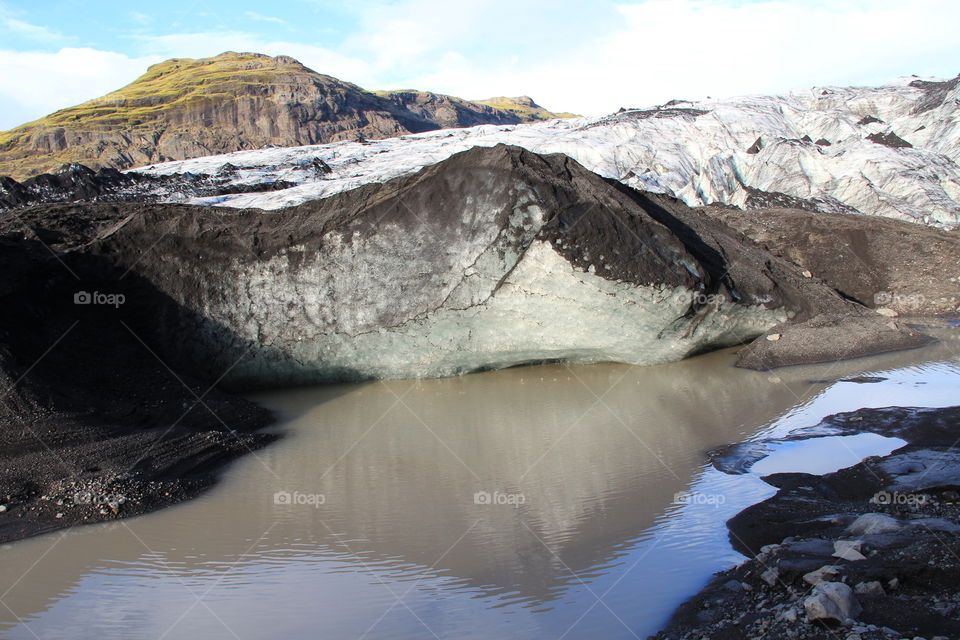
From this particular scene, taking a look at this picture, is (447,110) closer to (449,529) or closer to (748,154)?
(748,154)

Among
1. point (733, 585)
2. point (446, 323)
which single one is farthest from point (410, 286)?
point (733, 585)

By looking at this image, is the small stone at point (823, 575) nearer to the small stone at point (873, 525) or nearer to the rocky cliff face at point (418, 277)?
the small stone at point (873, 525)

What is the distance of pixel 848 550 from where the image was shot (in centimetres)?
355

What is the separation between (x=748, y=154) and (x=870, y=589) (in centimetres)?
2260

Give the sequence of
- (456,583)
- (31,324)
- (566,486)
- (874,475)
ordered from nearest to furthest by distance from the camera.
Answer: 1. (456,583)
2. (874,475)
3. (566,486)
4. (31,324)

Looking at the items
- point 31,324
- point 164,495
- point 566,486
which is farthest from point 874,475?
point 31,324

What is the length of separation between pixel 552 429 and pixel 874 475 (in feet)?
10.1

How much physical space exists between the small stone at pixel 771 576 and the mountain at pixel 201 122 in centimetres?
4294

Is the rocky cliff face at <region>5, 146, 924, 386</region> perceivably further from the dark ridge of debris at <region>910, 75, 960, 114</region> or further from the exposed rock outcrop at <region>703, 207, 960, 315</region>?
the dark ridge of debris at <region>910, 75, 960, 114</region>

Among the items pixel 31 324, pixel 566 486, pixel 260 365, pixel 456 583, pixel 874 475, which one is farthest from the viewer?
pixel 260 365

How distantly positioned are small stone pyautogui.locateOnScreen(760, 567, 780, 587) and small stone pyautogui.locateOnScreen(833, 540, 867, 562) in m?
0.34

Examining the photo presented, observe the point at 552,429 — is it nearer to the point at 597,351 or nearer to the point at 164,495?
the point at 597,351

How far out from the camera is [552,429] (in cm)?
717

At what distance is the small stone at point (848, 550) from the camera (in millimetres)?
3482
